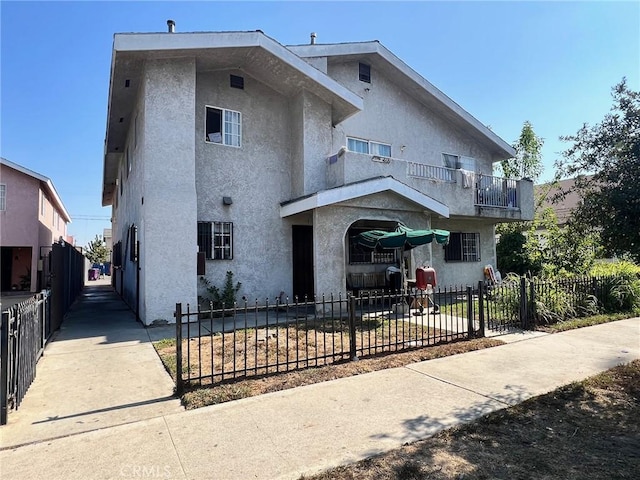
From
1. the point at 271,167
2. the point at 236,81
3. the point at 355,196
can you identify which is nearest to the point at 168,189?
the point at 271,167

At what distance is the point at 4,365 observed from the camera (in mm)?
4453

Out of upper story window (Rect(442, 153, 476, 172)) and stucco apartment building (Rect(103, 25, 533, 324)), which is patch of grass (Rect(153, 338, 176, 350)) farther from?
upper story window (Rect(442, 153, 476, 172))

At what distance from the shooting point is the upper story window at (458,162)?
1816 cm

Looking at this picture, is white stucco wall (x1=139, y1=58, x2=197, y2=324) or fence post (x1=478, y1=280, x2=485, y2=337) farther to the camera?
white stucco wall (x1=139, y1=58, x2=197, y2=324)

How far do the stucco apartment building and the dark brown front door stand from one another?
1.6 inches

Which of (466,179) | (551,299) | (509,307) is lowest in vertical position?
(509,307)

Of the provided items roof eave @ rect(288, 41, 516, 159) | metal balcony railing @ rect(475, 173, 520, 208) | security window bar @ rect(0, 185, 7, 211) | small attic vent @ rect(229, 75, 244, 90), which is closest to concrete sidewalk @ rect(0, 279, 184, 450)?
small attic vent @ rect(229, 75, 244, 90)

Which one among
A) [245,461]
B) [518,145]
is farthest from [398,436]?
[518,145]

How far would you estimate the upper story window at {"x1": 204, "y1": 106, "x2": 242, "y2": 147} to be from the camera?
488 inches

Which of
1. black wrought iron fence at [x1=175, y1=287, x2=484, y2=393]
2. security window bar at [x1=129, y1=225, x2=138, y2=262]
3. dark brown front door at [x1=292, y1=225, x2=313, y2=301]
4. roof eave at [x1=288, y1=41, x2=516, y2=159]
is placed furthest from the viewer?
roof eave at [x1=288, y1=41, x2=516, y2=159]

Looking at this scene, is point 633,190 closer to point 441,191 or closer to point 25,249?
point 441,191

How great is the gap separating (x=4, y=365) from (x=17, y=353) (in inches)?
17.7

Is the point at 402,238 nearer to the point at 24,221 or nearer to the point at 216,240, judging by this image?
the point at 216,240

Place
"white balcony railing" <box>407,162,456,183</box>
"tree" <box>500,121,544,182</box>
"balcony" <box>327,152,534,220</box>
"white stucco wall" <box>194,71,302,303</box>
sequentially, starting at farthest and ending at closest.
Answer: "tree" <box>500,121,544,182</box>, "white balcony railing" <box>407,162,456,183</box>, "balcony" <box>327,152,534,220</box>, "white stucco wall" <box>194,71,302,303</box>
